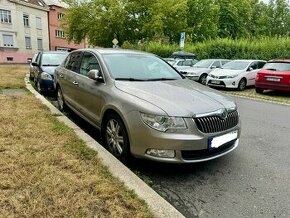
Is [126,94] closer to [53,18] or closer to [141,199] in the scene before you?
[141,199]

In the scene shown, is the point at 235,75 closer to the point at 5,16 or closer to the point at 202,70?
the point at 202,70

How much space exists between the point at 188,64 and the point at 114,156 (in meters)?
14.6

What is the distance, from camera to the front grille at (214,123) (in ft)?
12.1

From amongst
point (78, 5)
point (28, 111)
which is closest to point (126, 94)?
point (28, 111)

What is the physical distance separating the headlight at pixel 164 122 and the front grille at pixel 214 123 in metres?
0.21

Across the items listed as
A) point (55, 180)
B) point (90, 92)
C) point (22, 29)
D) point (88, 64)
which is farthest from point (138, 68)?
point (22, 29)

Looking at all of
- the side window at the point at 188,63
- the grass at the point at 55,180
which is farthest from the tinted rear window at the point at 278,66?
the grass at the point at 55,180

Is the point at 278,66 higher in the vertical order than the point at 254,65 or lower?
higher

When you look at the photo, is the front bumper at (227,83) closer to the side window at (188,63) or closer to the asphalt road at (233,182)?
the side window at (188,63)

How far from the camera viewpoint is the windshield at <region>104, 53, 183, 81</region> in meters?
4.87

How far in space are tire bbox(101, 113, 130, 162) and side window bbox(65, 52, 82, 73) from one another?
1.99 m

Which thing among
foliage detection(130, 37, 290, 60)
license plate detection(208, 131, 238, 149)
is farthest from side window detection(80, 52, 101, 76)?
foliage detection(130, 37, 290, 60)

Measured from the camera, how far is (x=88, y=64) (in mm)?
5574

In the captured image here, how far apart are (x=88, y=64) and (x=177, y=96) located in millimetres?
2228
